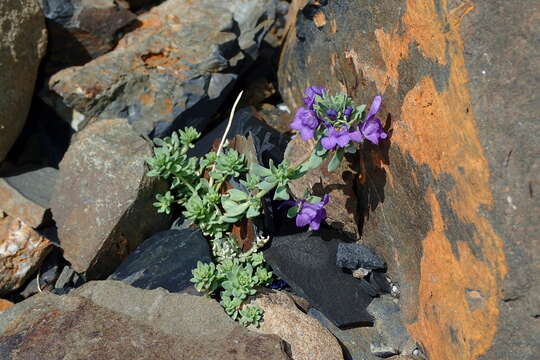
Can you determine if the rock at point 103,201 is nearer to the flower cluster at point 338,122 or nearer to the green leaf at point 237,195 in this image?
the green leaf at point 237,195

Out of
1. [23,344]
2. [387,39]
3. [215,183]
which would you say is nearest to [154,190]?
[215,183]

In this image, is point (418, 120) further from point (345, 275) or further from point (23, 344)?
point (23, 344)

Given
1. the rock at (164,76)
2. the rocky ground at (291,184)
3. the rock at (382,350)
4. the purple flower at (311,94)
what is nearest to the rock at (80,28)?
the rocky ground at (291,184)

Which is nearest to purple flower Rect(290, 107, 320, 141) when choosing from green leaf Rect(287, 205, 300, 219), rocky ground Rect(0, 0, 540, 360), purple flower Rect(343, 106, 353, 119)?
purple flower Rect(343, 106, 353, 119)

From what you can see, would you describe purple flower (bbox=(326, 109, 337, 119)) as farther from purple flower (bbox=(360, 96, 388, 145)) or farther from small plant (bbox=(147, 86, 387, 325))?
purple flower (bbox=(360, 96, 388, 145))

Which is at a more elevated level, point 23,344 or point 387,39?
point 387,39

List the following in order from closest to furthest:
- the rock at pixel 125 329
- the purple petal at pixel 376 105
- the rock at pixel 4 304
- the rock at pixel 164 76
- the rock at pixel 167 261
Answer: the rock at pixel 125 329 → the purple petal at pixel 376 105 → the rock at pixel 167 261 → the rock at pixel 4 304 → the rock at pixel 164 76
